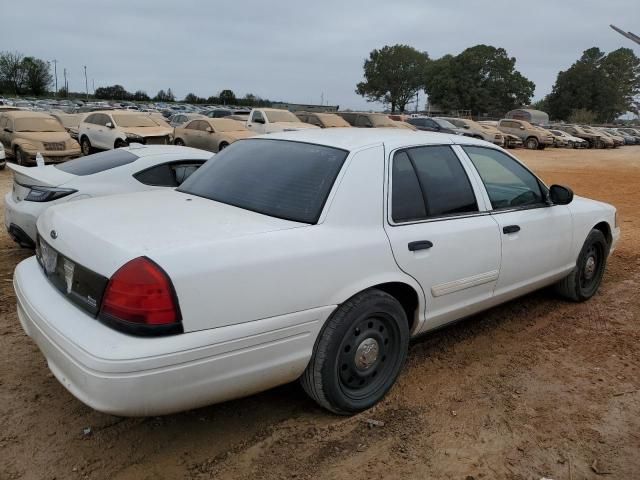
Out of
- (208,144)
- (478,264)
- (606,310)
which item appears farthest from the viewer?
(208,144)

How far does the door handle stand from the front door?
0.81 metres

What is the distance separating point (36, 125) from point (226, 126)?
17.4ft

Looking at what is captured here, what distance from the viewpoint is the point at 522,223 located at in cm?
399

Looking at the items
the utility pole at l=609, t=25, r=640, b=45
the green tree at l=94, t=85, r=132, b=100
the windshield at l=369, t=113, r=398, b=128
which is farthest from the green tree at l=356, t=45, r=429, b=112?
the utility pole at l=609, t=25, r=640, b=45

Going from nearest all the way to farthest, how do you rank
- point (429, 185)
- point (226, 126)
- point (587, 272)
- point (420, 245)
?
Answer: point (420, 245) → point (429, 185) → point (587, 272) → point (226, 126)

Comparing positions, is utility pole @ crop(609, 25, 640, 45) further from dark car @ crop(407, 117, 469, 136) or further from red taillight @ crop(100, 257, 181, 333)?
dark car @ crop(407, 117, 469, 136)

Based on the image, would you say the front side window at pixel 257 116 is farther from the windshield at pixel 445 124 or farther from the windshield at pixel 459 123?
the windshield at pixel 459 123

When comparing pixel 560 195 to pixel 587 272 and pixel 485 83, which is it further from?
pixel 485 83

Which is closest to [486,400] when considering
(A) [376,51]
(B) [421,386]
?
(B) [421,386]

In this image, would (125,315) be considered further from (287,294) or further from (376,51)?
(376,51)

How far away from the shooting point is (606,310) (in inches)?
194

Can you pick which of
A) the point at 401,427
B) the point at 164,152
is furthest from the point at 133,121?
the point at 401,427

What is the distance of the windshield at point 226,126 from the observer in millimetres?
16677

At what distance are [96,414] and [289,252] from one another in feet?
4.86
